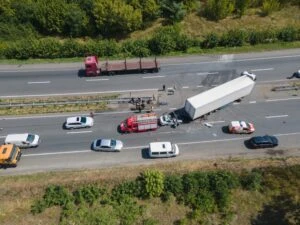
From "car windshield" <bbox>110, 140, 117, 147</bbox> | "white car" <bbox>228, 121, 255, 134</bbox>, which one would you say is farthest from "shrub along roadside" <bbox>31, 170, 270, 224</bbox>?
"white car" <bbox>228, 121, 255, 134</bbox>

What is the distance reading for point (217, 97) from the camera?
54562mm

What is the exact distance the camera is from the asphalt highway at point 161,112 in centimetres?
5141

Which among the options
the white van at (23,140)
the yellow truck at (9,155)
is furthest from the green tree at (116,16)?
the yellow truck at (9,155)

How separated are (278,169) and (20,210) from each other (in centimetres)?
3053

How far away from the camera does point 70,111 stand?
58125 mm

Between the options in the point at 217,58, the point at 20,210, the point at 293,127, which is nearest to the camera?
the point at 20,210

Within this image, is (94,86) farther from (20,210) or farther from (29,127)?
(20,210)

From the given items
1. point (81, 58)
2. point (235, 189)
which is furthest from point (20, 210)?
point (81, 58)

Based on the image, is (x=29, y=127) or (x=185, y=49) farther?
(x=185, y=49)

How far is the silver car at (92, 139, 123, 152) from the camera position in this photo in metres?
51.4

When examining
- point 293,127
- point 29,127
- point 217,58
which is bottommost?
point 293,127

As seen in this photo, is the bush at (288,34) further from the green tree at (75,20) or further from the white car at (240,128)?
the green tree at (75,20)

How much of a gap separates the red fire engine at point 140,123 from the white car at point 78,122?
15.1 ft

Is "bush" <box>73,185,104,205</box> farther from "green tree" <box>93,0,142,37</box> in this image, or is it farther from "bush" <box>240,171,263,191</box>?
"green tree" <box>93,0,142,37</box>
